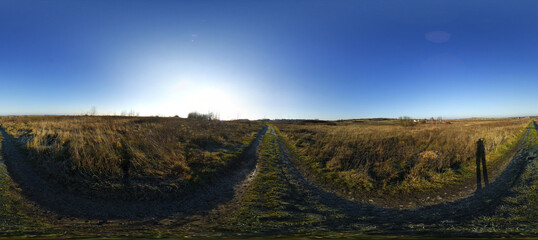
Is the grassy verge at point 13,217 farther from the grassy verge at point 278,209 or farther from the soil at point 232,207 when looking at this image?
the grassy verge at point 278,209

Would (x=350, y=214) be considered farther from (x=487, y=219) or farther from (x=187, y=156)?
(x=187, y=156)

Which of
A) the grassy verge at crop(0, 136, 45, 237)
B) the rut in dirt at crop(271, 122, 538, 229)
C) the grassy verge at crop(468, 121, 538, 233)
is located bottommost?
the rut in dirt at crop(271, 122, 538, 229)

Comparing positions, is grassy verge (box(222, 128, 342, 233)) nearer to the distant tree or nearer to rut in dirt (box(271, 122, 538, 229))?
rut in dirt (box(271, 122, 538, 229))

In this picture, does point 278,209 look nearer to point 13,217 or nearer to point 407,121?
point 13,217

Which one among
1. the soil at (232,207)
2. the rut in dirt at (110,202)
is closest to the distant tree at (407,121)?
the soil at (232,207)

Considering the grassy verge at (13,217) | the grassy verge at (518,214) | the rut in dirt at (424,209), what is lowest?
the rut in dirt at (424,209)

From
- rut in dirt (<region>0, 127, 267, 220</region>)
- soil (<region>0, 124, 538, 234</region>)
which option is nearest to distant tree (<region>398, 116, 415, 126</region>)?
soil (<region>0, 124, 538, 234</region>)

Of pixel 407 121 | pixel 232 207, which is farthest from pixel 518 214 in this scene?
pixel 407 121

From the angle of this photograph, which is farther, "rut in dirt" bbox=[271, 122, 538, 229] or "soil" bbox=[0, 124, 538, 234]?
"rut in dirt" bbox=[271, 122, 538, 229]

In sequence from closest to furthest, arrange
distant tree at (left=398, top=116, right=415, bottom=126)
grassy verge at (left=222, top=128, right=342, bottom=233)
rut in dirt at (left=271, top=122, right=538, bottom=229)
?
grassy verge at (left=222, top=128, right=342, bottom=233), rut in dirt at (left=271, top=122, right=538, bottom=229), distant tree at (left=398, top=116, right=415, bottom=126)

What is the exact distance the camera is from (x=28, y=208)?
16.3ft

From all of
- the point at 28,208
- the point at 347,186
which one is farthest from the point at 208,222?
the point at 347,186

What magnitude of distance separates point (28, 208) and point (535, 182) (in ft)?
51.1

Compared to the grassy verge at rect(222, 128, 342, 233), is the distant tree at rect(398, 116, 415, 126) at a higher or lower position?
higher
